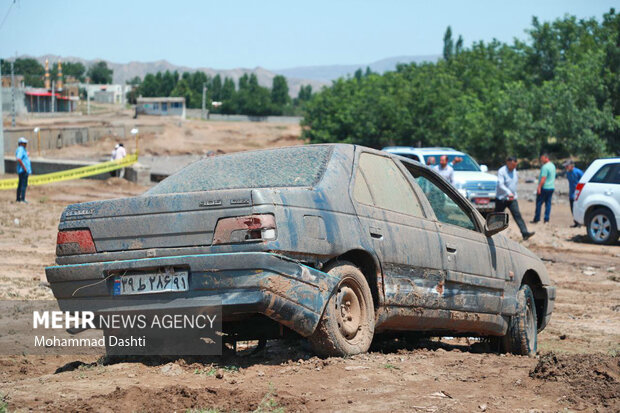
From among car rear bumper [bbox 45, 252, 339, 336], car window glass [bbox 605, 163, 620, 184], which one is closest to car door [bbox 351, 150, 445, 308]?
car rear bumper [bbox 45, 252, 339, 336]

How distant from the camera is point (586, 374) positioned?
520cm

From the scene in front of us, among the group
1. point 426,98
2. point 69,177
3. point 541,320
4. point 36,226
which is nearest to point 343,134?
point 426,98

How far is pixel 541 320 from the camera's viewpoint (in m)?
8.28

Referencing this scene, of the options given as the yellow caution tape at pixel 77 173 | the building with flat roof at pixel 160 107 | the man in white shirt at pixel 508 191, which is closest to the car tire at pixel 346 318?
the man in white shirt at pixel 508 191

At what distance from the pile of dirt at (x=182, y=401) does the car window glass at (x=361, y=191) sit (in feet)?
5.69

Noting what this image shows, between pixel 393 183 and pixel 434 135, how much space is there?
51.2 meters

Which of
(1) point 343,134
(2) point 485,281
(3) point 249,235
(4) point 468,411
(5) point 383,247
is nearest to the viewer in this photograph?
(4) point 468,411

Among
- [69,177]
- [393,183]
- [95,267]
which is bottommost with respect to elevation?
[69,177]

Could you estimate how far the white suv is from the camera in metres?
18.0

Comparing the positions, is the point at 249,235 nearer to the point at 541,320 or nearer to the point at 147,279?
the point at 147,279

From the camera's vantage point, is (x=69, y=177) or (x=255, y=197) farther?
(x=69, y=177)

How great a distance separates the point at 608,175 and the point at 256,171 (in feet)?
45.5

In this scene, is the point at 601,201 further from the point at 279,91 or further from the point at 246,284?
the point at 279,91

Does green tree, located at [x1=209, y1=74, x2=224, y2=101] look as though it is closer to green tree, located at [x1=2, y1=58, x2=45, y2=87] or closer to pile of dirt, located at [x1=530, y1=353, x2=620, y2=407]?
green tree, located at [x1=2, y1=58, x2=45, y2=87]
